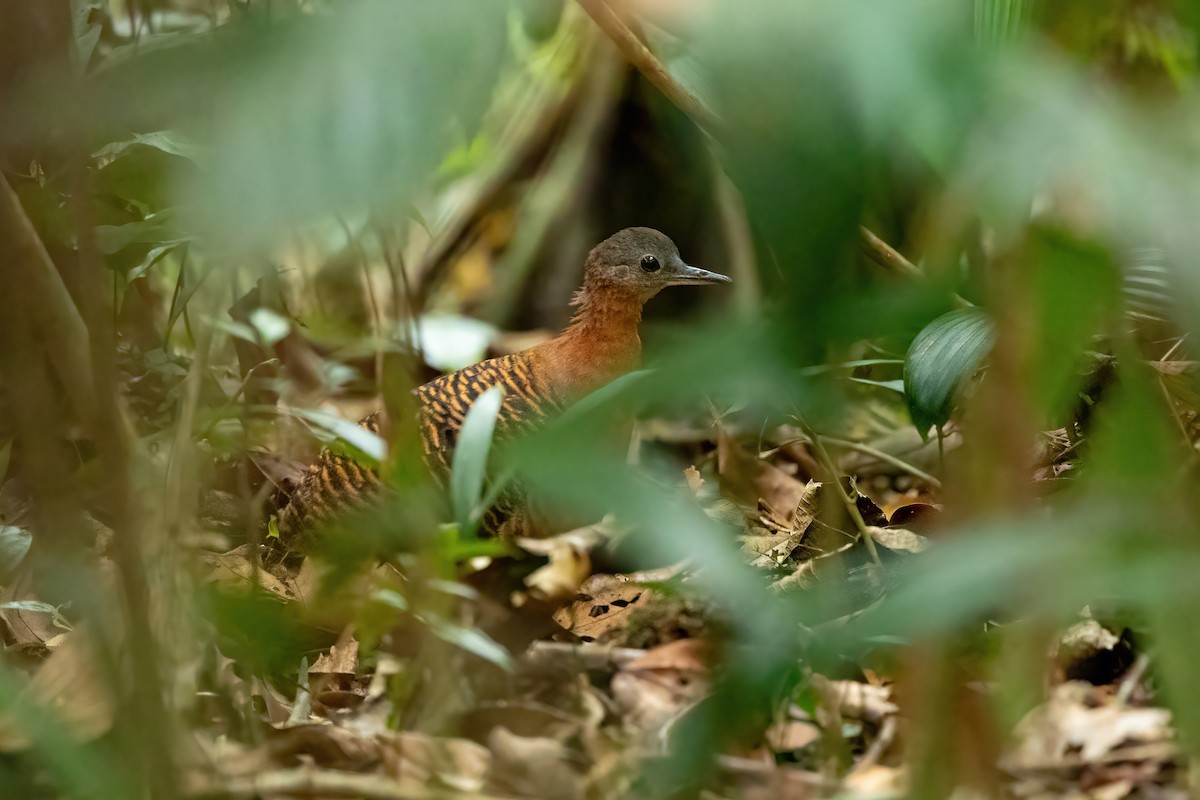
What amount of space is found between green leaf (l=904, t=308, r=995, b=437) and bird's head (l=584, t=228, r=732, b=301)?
1493 mm

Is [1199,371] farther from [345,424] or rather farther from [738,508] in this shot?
[738,508]

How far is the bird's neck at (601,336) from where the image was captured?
3266 mm

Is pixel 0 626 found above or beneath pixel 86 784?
beneath

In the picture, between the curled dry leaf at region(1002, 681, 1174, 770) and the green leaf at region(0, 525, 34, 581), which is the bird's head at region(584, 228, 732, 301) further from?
the curled dry leaf at region(1002, 681, 1174, 770)

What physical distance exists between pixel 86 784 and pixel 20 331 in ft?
1.94

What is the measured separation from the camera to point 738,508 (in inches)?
111

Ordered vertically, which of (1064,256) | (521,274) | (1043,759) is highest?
(1064,256)

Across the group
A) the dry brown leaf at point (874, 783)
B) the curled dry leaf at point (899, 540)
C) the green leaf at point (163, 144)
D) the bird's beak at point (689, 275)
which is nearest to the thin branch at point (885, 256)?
the curled dry leaf at point (899, 540)

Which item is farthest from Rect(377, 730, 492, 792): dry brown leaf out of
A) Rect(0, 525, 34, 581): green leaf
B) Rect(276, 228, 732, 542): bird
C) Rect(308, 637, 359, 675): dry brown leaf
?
Rect(0, 525, 34, 581): green leaf

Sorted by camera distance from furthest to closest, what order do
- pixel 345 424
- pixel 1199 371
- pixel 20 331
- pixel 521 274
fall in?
pixel 521 274 < pixel 345 424 < pixel 20 331 < pixel 1199 371

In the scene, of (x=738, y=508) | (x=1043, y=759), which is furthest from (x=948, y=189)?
(x=738, y=508)

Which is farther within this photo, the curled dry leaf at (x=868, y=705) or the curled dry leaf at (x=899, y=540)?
the curled dry leaf at (x=899, y=540)

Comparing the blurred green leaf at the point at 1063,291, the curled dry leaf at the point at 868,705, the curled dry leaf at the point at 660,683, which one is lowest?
the curled dry leaf at the point at 660,683

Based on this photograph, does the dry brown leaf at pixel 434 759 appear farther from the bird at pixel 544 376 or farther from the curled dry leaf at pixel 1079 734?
the bird at pixel 544 376
